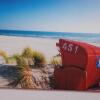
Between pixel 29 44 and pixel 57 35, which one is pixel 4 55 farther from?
pixel 57 35

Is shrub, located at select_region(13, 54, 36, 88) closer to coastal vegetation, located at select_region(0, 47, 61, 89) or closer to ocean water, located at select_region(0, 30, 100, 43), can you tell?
coastal vegetation, located at select_region(0, 47, 61, 89)

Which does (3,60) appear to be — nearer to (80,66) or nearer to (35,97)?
(35,97)

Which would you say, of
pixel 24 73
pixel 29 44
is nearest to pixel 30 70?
pixel 24 73

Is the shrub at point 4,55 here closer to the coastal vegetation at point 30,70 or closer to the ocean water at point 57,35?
the coastal vegetation at point 30,70

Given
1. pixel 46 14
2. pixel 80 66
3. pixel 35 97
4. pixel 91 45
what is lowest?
pixel 35 97

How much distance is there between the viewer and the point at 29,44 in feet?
7.61

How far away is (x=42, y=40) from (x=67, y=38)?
177 millimetres

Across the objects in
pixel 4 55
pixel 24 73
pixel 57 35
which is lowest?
pixel 24 73

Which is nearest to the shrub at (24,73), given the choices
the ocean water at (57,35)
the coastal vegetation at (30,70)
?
the coastal vegetation at (30,70)

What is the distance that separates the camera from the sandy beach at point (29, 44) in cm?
230

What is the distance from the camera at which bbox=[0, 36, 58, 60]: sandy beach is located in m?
2.30

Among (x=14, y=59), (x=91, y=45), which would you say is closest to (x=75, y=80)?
(x=91, y=45)

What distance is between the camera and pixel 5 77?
2.34 metres

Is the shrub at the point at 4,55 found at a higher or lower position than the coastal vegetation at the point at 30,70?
higher
